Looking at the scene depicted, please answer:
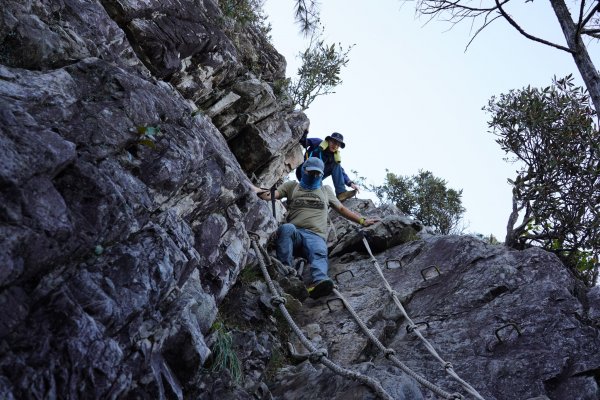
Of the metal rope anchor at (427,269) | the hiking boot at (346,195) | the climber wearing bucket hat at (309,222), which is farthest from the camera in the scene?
the hiking boot at (346,195)

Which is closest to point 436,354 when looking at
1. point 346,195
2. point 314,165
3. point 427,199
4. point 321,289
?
point 321,289

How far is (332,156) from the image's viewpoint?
13.5m

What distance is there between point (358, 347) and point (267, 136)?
6105 millimetres

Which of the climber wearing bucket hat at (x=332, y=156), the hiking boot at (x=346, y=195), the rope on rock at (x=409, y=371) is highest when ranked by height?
the climber wearing bucket hat at (x=332, y=156)

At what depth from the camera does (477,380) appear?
6625 mm

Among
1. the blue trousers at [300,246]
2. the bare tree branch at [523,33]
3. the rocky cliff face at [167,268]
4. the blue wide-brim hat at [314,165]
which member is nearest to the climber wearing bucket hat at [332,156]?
the blue wide-brim hat at [314,165]

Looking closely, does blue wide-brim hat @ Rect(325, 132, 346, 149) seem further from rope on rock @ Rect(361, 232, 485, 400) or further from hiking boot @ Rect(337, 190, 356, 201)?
rope on rock @ Rect(361, 232, 485, 400)

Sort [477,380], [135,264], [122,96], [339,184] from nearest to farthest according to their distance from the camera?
[135,264] < [122,96] < [477,380] < [339,184]

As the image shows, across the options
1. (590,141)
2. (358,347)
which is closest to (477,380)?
(358,347)

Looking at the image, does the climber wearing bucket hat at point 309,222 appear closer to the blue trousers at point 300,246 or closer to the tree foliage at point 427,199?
the blue trousers at point 300,246

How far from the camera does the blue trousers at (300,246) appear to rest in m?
9.40

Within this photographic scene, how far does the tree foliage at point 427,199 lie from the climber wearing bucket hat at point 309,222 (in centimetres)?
714

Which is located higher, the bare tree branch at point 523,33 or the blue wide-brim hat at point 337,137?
the blue wide-brim hat at point 337,137

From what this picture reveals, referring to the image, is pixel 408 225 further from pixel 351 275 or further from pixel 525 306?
pixel 525 306
